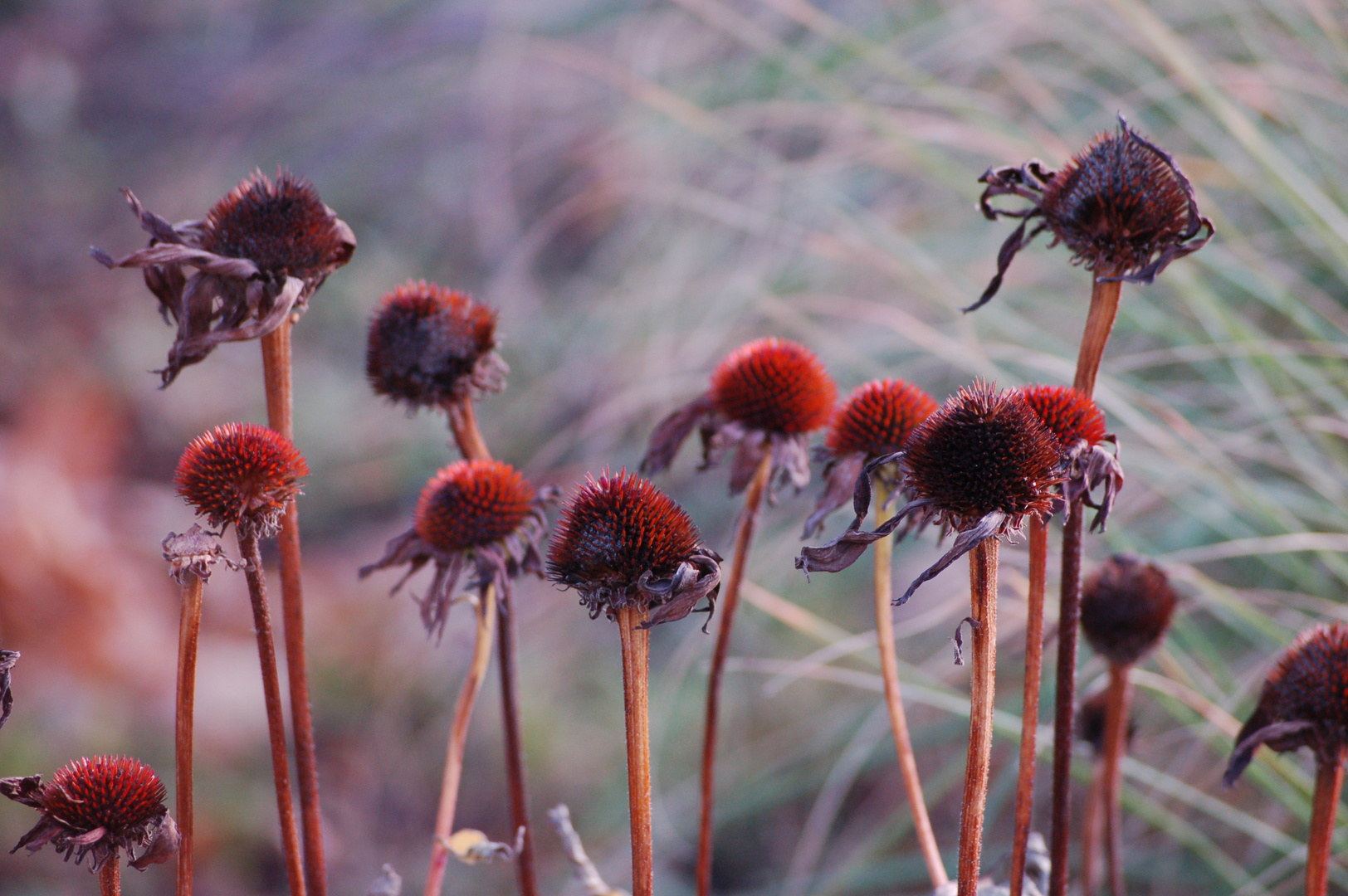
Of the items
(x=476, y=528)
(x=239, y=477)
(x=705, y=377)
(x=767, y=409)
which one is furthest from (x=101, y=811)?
(x=705, y=377)

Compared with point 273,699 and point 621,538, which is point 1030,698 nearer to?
point 621,538

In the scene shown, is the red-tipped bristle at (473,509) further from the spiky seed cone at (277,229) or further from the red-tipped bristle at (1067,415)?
the red-tipped bristle at (1067,415)

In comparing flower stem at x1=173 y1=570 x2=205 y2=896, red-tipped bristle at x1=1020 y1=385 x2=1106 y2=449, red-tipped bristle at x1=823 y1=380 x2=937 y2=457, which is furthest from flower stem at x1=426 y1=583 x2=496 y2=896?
red-tipped bristle at x1=1020 y1=385 x2=1106 y2=449

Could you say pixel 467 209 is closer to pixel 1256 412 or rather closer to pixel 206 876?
pixel 206 876

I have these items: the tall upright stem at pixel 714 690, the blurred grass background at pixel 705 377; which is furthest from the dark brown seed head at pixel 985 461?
the blurred grass background at pixel 705 377

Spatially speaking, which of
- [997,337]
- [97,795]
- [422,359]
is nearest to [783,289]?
[997,337]
